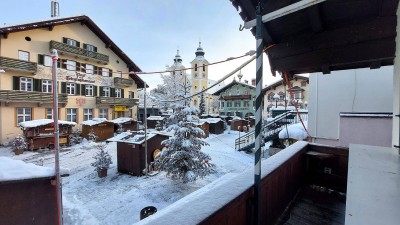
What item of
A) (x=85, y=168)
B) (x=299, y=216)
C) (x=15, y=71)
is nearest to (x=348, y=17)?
(x=299, y=216)

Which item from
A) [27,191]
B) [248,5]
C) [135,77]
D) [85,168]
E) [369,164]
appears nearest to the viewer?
[369,164]

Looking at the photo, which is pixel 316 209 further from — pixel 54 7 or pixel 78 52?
pixel 54 7

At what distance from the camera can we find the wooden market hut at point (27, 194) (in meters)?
4.81

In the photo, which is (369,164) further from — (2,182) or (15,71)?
(15,71)

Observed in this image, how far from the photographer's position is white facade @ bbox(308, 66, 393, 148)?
8.02 m

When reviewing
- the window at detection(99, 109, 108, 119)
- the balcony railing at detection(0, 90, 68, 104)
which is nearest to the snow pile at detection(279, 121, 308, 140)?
the balcony railing at detection(0, 90, 68, 104)

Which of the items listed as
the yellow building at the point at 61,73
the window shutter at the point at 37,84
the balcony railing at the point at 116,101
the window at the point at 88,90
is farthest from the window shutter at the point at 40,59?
the balcony railing at the point at 116,101

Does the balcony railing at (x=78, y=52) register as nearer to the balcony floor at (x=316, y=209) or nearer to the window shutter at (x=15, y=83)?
the window shutter at (x=15, y=83)

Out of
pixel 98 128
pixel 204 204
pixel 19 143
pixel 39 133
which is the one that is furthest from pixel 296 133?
pixel 19 143

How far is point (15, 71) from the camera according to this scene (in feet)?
66.6

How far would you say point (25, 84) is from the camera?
2119cm

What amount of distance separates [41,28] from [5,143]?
1216 cm

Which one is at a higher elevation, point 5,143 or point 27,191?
point 27,191

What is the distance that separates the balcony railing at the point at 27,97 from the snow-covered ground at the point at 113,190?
577cm
